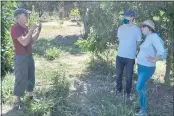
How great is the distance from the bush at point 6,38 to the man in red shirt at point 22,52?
1.78 metres

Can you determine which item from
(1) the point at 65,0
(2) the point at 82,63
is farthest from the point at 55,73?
(1) the point at 65,0

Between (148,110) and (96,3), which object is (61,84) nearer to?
(148,110)

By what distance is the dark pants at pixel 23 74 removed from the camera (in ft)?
16.3

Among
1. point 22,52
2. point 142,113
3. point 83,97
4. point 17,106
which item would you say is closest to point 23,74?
point 22,52

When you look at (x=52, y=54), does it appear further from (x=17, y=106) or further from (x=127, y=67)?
(x=127, y=67)

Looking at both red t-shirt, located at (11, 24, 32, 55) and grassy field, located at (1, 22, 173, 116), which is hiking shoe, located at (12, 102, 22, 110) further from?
red t-shirt, located at (11, 24, 32, 55)

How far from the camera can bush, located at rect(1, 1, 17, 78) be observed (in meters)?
6.86

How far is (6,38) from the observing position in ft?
22.7

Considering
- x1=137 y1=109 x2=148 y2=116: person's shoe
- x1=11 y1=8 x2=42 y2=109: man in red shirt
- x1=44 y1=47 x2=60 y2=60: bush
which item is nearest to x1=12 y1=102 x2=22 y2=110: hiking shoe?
x1=11 y1=8 x2=42 y2=109: man in red shirt

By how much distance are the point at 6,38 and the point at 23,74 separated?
85.4 inches

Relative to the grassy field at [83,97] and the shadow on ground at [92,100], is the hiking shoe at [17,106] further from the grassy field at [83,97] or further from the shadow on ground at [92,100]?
the shadow on ground at [92,100]

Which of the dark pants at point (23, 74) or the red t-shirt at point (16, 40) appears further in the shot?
the dark pants at point (23, 74)

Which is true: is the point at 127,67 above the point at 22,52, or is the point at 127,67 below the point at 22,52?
below

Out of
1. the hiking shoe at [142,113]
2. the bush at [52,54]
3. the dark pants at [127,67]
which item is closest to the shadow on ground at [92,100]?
the hiking shoe at [142,113]
